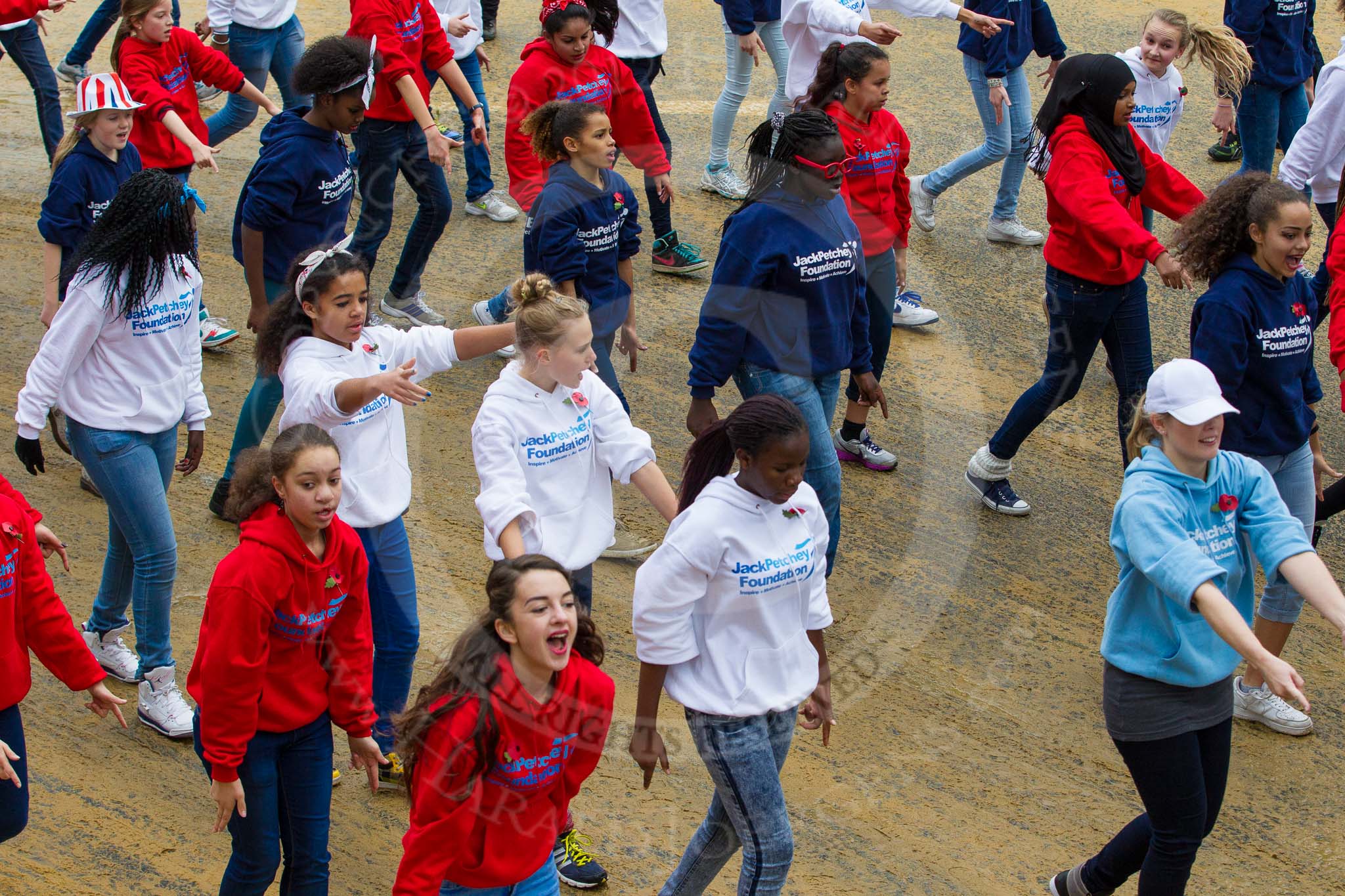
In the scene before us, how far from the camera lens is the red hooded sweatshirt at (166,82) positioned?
6.87 m

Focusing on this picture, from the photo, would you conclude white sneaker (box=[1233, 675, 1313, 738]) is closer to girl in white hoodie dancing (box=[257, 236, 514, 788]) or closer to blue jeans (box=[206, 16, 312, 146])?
girl in white hoodie dancing (box=[257, 236, 514, 788])

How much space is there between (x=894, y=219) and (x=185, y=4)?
8.33 metres

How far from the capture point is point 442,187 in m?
7.35

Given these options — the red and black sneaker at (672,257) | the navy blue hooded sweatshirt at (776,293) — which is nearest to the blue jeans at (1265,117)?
the red and black sneaker at (672,257)

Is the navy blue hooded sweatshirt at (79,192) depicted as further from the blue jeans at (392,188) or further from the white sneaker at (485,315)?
the white sneaker at (485,315)

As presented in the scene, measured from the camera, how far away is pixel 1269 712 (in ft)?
17.7

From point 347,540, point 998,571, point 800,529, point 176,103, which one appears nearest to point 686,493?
point 800,529

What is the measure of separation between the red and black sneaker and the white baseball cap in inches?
185

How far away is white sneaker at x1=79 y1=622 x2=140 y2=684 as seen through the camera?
5.14 m

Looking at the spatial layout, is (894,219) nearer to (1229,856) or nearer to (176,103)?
(1229,856)

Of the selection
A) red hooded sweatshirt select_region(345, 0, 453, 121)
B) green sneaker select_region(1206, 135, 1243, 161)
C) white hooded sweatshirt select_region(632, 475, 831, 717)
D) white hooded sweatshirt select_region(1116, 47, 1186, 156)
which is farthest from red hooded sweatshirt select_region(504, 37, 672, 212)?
green sneaker select_region(1206, 135, 1243, 161)

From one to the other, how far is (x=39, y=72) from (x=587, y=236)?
15.3ft

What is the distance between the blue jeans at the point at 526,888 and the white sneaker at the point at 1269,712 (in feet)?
10.0

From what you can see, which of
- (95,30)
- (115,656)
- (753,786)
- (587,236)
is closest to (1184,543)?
(753,786)
